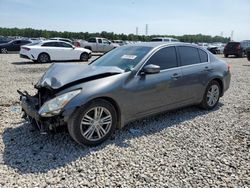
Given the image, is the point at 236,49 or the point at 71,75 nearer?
the point at 71,75

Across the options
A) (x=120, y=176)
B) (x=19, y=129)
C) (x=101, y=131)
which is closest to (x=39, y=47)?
(x=19, y=129)

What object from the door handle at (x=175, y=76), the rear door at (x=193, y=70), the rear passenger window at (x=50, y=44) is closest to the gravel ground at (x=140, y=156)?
the rear door at (x=193, y=70)

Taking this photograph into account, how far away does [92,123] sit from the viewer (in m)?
4.09

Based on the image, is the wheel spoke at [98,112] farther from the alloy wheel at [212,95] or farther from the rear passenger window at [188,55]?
the alloy wheel at [212,95]

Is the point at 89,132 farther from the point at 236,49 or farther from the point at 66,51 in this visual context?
the point at 236,49

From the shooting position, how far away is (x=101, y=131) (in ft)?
13.8

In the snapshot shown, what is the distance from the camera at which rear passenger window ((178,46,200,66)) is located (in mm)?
5539

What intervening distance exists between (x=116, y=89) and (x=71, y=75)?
0.73 metres

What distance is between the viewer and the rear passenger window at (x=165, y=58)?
16.2 ft

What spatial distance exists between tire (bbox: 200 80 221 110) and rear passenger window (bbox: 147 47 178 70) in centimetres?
124

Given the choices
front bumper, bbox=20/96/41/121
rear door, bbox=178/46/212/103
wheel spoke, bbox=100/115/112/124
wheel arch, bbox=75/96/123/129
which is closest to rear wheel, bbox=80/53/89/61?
rear door, bbox=178/46/212/103

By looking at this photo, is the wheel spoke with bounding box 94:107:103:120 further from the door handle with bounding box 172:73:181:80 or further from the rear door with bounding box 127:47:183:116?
the door handle with bounding box 172:73:181:80

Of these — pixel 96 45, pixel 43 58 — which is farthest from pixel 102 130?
pixel 96 45

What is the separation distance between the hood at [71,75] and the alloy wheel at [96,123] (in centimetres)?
52
